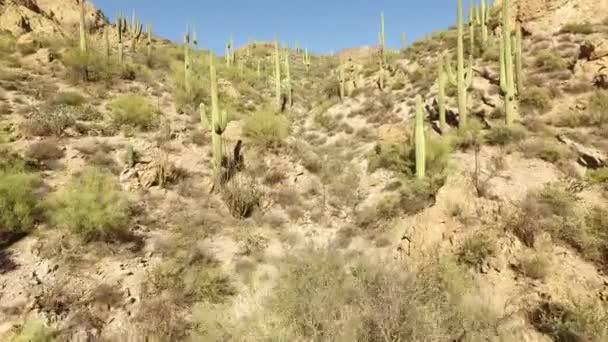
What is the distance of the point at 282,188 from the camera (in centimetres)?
930

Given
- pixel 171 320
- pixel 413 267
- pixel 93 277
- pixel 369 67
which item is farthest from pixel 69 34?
pixel 413 267

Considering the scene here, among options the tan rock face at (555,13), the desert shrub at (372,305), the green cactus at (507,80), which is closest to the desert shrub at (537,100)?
the green cactus at (507,80)

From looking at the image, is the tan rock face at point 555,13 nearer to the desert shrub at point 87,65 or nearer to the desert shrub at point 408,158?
the desert shrub at point 408,158

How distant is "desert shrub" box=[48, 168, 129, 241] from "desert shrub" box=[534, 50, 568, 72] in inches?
588

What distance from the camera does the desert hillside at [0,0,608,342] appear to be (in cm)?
455

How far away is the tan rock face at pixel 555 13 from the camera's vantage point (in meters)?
16.0

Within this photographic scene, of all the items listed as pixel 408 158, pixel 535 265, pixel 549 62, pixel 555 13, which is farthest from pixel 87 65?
pixel 555 13

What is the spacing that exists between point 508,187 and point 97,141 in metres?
10.0

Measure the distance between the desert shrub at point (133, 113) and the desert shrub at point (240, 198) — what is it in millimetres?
4138

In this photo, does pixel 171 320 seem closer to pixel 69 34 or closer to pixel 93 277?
pixel 93 277

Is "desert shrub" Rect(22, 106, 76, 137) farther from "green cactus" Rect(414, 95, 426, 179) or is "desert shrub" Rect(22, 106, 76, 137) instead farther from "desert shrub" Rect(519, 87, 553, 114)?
"desert shrub" Rect(519, 87, 553, 114)

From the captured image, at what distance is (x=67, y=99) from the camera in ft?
36.3

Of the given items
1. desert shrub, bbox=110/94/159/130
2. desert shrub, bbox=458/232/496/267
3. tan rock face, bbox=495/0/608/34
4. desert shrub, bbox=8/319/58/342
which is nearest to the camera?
desert shrub, bbox=8/319/58/342

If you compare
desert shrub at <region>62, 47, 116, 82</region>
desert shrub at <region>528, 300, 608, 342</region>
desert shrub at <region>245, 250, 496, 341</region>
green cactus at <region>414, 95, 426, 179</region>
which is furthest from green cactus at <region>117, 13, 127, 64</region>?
desert shrub at <region>528, 300, 608, 342</region>
